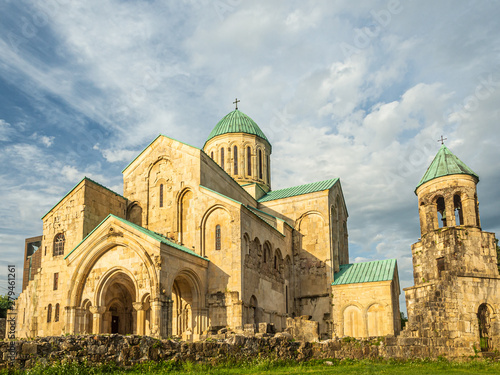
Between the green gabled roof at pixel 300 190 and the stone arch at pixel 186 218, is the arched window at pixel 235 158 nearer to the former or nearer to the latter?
the green gabled roof at pixel 300 190

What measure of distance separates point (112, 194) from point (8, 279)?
45.7ft

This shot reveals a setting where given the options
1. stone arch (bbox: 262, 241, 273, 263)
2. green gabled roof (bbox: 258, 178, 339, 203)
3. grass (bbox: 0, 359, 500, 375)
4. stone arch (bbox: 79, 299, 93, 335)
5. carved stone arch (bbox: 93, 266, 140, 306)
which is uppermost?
green gabled roof (bbox: 258, 178, 339, 203)

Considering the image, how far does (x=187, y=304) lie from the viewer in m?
22.8

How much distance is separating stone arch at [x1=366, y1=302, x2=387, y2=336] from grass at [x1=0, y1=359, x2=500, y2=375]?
10.7 metres

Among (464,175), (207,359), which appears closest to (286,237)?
(464,175)

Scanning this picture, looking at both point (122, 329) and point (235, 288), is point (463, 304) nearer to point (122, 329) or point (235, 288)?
point (235, 288)

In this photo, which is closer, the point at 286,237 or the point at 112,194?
the point at 112,194

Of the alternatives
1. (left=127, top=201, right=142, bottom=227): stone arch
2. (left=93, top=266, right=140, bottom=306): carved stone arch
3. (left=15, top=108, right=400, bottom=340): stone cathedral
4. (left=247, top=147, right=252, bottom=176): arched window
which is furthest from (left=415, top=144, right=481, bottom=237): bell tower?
(left=247, top=147, right=252, bottom=176): arched window

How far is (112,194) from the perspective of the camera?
2634cm

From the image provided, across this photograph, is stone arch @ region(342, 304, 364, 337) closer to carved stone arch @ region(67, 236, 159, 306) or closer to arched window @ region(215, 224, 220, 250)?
arched window @ region(215, 224, 220, 250)

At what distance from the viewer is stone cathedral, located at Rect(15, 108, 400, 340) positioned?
20.7 m

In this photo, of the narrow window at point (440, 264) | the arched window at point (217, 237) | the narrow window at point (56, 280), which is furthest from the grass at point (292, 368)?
the narrow window at point (56, 280)

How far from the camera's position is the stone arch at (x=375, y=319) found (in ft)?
87.7

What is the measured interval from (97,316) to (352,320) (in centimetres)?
1502
